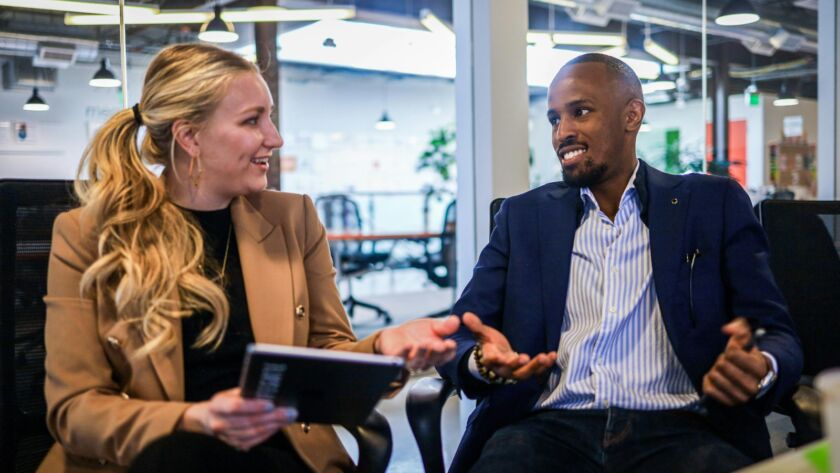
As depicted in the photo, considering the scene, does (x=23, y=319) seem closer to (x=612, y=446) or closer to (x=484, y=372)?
(x=484, y=372)

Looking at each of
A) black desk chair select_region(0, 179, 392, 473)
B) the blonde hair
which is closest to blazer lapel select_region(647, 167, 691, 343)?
the blonde hair

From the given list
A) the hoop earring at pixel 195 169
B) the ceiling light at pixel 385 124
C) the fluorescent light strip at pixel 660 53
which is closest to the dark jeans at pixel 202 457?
the hoop earring at pixel 195 169

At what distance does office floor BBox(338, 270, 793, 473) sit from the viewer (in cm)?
328

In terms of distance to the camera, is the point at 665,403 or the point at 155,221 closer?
the point at 155,221

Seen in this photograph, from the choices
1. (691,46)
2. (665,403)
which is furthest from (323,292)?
(691,46)

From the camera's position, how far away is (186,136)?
1541 mm

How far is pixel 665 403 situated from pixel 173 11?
2.93 m

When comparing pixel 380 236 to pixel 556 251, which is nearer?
pixel 556 251

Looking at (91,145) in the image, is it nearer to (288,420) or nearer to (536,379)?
(288,420)

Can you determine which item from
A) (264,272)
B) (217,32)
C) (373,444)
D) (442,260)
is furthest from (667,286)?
(442,260)

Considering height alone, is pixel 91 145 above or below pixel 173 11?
below

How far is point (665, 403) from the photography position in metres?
1.64

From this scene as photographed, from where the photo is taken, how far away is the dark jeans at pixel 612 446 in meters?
1.52

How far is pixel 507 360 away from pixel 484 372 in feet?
0.44
